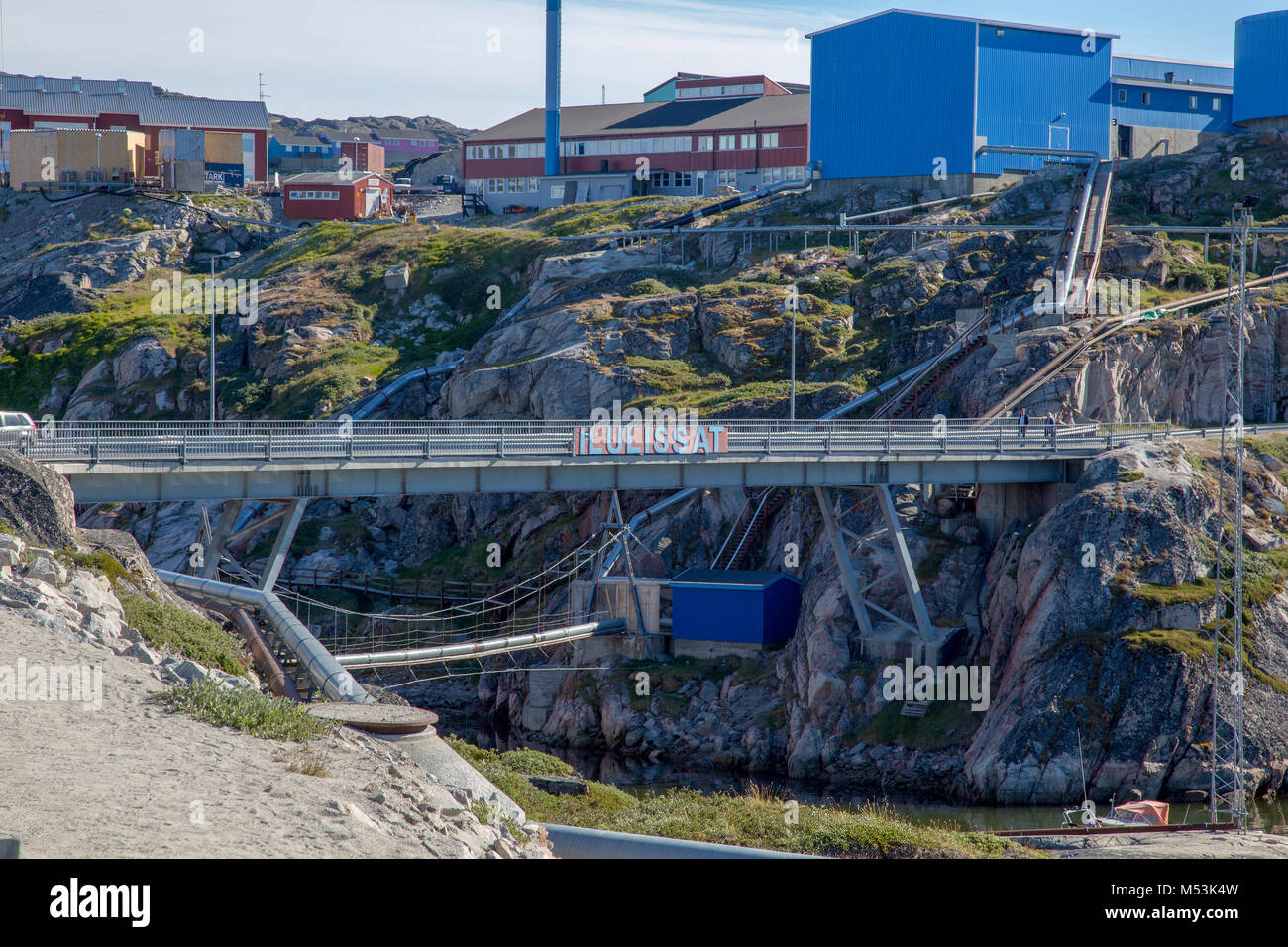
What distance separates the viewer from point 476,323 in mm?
82312

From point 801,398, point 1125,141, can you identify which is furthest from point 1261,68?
point 801,398

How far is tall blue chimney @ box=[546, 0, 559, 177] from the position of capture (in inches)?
3981

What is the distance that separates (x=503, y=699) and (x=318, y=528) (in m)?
16.6

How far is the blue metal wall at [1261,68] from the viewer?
80.8m

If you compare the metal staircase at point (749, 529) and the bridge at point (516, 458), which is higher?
the bridge at point (516, 458)

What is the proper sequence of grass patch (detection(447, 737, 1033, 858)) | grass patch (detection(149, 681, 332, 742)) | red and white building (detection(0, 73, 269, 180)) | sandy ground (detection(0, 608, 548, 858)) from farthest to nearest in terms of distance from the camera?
red and white building (detection(0, 73, 269, 180)), grass patch (detection(447, 737, 1033, 858)), grass patch (detection(149, 681, 332, 742)), sandy ground (detection(0, 608, 548, 858))

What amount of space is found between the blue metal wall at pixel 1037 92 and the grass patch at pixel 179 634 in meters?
61.3

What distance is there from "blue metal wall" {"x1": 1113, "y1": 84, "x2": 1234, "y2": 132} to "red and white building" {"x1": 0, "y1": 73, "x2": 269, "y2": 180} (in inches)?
2926

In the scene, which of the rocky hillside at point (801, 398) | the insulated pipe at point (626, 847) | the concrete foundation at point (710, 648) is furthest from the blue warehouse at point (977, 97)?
the insulated pipe at point (626, 847)

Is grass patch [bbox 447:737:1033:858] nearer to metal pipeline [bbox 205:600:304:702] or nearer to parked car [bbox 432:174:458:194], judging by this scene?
metal pipeline [bbox 205:600:304:702]

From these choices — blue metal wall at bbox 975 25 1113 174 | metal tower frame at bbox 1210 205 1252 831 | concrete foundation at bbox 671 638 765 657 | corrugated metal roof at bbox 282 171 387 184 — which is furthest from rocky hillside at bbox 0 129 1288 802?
corrugated metal roof at bbox 282 171 387 184

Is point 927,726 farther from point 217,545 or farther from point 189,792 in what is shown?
point 189,792

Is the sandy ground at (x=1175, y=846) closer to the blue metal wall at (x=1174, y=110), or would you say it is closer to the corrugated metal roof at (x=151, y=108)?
the blue metal wall at (x=1174, y=110)

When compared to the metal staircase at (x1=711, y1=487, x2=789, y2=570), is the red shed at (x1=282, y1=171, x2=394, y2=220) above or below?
above
